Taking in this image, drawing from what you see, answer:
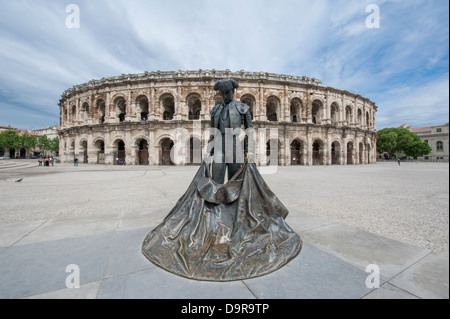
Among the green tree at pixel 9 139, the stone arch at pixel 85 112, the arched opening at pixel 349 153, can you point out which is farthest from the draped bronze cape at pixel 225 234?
the green tree at pixel 9 139

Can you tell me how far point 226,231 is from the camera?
231cm

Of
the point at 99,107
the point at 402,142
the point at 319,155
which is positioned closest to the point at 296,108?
the point at 319,155

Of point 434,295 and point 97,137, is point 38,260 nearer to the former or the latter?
point 434,295

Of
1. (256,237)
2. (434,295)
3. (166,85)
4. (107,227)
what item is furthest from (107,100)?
(434,295)

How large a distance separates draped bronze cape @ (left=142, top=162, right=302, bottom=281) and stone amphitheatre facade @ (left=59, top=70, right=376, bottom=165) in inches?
717

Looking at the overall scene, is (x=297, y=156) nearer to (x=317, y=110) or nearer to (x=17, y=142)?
(x=317, y=110)

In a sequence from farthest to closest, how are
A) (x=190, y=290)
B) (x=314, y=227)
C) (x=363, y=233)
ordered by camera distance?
(x=314, y=227) < (x=363, y=233) < (x=190, y=290)

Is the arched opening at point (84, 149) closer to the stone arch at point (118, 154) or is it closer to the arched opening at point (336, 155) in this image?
the stone arch at point (118, 154)

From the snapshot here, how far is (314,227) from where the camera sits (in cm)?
305

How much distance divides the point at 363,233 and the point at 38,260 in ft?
14.1

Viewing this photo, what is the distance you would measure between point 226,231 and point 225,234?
1.8 inches

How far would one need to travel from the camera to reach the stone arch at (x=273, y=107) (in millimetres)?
22531

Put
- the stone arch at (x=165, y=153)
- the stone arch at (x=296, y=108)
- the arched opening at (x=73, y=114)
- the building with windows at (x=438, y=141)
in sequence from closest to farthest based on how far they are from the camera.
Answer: the stone arch at (x=165, y=153) < the stone arch at (x=296, y=108) < the arched opening at (x=73, y=114) < the building with windows at (x=438, y=141)

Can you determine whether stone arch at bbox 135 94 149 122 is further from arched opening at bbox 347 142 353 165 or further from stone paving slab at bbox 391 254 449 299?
arched opening at bbox 347 142 353 165
